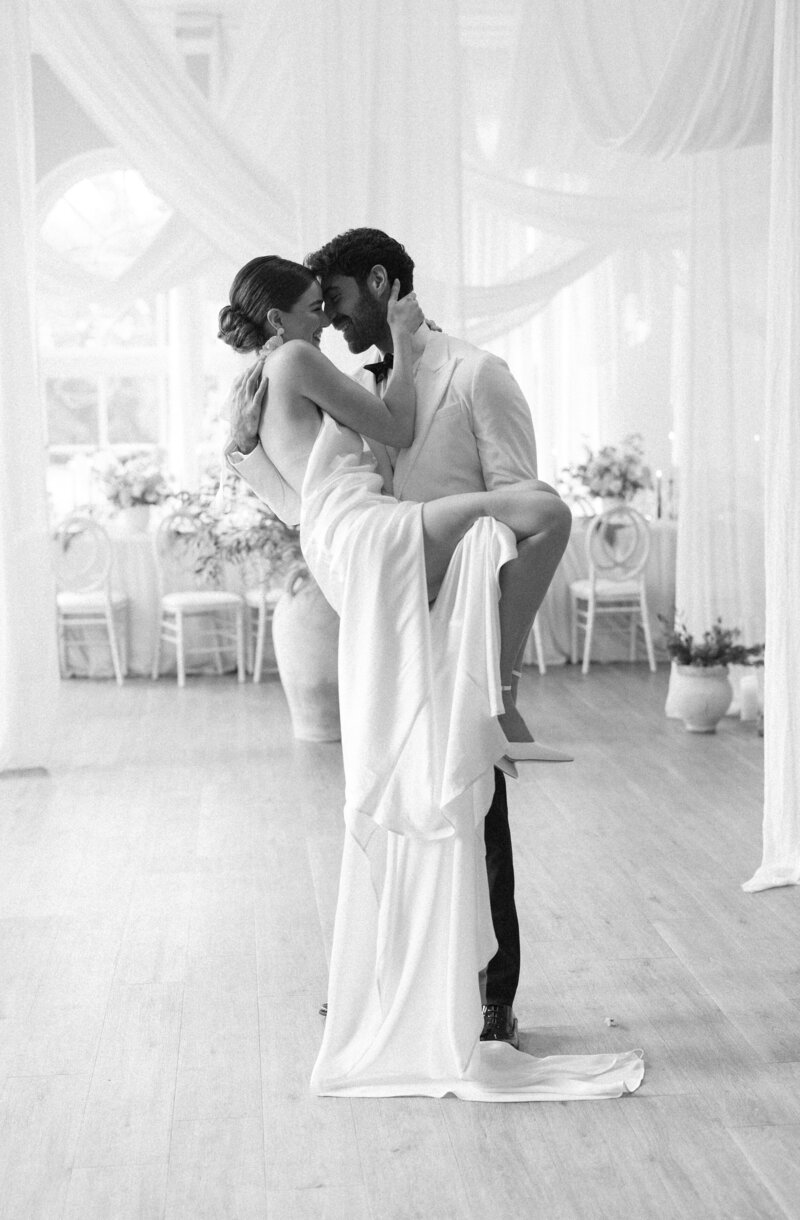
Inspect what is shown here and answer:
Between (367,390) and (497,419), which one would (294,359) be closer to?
(367,390)

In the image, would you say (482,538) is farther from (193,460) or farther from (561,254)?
(193,460)

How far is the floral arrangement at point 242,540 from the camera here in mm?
6258

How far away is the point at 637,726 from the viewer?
640 cm

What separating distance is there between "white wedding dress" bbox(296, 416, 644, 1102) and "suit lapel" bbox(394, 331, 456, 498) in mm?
177

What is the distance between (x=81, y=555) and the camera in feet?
26.4

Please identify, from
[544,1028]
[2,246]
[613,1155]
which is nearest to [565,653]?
[2,246]

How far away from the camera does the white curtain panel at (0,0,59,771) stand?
5453 mm

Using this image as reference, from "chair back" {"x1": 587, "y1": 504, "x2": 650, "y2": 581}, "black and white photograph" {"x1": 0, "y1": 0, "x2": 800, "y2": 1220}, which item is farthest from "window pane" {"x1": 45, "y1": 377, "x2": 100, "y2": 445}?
"chair back" {"x1": 587, "y1": 504, "x2": 650, "y2": 581}

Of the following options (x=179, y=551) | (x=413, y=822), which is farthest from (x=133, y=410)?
(x=413, y=822)

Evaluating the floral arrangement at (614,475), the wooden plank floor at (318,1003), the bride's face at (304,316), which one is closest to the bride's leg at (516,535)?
the bride's face at (304,316)

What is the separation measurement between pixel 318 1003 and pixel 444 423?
1.37m

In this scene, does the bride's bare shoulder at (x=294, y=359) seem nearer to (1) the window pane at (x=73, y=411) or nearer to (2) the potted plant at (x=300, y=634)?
(2) the potted plant at (x=300, y=634)

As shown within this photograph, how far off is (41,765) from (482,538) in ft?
11.3

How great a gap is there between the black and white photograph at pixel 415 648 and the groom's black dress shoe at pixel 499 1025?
1 cm
